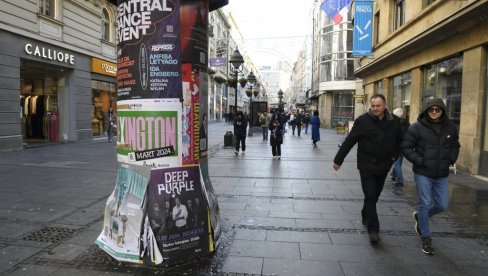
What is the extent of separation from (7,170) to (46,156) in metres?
3.05

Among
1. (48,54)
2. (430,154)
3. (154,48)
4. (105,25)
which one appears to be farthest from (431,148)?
(105,25)

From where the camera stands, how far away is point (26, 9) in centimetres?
1464

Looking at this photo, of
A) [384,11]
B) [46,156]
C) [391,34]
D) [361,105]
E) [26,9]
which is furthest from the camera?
[361,105]

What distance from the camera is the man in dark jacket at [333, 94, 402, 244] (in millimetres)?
4840

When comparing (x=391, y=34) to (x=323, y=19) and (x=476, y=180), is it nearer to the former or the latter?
(x=476, y=180)

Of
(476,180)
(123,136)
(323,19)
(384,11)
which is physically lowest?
(476,180)

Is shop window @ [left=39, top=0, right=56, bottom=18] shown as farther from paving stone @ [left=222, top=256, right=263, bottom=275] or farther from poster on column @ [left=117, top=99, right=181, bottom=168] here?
paving stone @ [left=222, top=256, right=263, bottom=275]

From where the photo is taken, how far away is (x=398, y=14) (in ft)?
60.2

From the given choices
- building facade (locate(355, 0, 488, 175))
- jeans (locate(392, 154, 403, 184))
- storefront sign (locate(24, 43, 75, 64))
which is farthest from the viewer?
storefront sign (locate(24, 43, 75, 64))

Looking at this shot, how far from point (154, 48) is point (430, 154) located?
3221 mm

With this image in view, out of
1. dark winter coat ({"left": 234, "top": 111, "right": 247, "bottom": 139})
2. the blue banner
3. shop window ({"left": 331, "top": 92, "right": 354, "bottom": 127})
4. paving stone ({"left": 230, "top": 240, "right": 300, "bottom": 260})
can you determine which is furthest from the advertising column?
shop window ({"left": 331, "top": 92, "right": 354, "bottom": 127})

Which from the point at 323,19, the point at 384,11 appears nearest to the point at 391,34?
the point at 384,11

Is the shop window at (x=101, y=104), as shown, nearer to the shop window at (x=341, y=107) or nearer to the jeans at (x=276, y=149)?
the jeans at (x=276, y=149)

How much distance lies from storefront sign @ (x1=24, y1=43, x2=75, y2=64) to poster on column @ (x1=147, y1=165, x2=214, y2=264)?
13.2 meters
